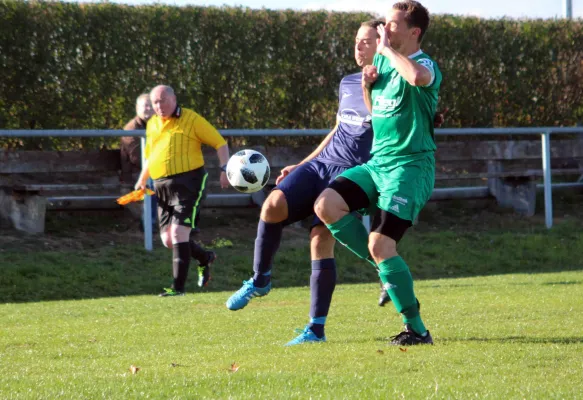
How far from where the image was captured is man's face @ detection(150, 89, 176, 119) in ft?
35.6

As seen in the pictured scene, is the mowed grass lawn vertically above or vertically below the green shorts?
below

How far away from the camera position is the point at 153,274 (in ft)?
41.3

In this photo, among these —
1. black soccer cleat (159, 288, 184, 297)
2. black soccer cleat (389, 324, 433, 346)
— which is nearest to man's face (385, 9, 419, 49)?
black soccer cleat (389, 324, 433, 346)

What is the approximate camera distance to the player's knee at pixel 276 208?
6.81 meters

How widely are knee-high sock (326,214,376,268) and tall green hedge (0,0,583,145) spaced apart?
952cm

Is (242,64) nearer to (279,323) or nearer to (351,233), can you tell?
(279,323)

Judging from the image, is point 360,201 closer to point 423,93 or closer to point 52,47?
point 423,93

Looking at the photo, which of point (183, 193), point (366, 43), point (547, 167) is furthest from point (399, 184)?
point (547, 167)

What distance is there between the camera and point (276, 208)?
6824 mm

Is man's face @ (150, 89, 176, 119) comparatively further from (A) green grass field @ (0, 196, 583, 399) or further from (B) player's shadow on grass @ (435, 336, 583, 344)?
(B) player's shadow on grass @ (435, 336, 583, 344)

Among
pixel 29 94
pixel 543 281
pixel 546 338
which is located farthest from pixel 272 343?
pixel 29 94

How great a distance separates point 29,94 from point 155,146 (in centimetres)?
492

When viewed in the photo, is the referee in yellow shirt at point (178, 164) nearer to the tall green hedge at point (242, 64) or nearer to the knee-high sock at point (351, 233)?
the knee-high sock at point (351, 233)

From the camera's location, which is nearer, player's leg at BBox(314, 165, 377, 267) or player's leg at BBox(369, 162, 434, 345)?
player's leg at BBox(369, 162, 434, 345)
